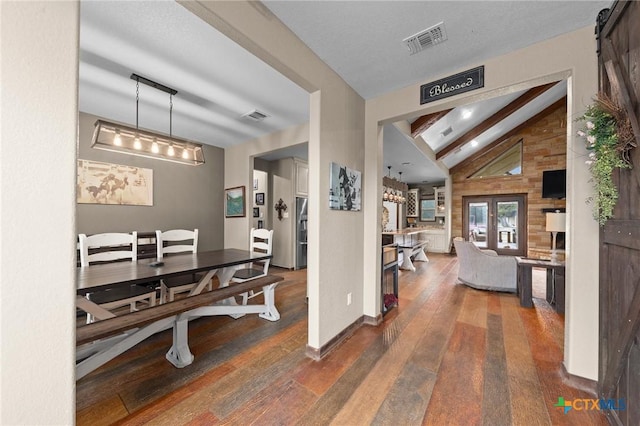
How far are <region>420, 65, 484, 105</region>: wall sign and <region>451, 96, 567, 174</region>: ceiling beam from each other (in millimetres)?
5857

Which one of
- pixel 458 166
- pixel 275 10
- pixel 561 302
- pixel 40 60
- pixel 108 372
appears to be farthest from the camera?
pixel 458 166

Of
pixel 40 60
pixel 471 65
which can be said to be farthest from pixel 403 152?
pixel 40 60

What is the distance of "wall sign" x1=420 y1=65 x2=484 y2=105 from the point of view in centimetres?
214

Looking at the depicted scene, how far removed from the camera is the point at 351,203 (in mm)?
2492

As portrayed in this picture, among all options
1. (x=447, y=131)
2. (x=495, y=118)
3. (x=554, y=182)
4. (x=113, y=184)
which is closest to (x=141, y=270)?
(x=113, y=184)

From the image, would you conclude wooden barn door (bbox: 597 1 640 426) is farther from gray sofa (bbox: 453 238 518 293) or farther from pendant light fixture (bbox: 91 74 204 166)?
pendant light fixture (bbox: 91 74 204 166)

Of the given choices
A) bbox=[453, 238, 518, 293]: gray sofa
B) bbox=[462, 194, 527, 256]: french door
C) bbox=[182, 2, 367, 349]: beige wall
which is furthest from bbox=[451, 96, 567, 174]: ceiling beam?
bbox=[182, 2, 367, 349]: beige wall

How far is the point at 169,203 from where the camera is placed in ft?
13.4

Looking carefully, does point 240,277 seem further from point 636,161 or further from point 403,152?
point 403,152

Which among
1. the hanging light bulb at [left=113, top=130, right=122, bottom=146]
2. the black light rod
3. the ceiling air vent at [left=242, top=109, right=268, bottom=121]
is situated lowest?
the hanging light bulb at [left=113, top=130, right=122, bottom=146]

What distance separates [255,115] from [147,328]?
103 inches

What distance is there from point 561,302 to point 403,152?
3.39m

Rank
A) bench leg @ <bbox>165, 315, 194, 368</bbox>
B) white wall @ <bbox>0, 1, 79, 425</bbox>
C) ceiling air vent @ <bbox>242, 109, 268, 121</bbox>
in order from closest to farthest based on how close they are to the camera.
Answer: white wall @ <bbox>0, 1, 79, 425</bbox>, bench leg @ <bbox>165, 315, 194, 368</bbox>, ceiling air vent @ <bbox>242, 109, 268, 121</bbox>

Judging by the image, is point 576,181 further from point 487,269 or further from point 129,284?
point 129,284
